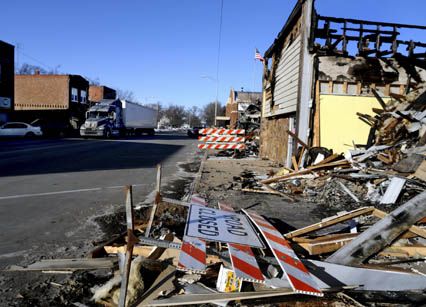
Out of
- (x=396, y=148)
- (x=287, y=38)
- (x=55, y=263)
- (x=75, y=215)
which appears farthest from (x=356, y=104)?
(x=55, y=263)

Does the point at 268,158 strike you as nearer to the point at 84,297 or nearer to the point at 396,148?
the point at 396,148

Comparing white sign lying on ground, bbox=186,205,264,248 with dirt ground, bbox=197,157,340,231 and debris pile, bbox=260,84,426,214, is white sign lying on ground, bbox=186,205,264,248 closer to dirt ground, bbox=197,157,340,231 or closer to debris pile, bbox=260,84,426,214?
dirt ground, bbox=197,157,340,231

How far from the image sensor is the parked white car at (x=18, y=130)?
96.8ft

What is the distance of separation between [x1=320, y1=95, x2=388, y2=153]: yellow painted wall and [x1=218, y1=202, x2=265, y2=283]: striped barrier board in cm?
873

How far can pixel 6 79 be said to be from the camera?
3506cm

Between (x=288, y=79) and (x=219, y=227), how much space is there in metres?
11.2

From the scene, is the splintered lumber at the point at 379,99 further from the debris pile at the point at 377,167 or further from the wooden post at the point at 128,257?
the wooden post at the point at 128,257

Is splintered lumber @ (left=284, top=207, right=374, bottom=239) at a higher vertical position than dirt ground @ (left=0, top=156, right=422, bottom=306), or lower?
higher

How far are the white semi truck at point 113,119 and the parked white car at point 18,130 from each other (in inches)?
164

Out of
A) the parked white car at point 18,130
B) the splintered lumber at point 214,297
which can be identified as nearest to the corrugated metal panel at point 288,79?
the splintered lumber at point 214,297

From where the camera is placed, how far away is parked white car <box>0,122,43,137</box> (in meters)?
29.5

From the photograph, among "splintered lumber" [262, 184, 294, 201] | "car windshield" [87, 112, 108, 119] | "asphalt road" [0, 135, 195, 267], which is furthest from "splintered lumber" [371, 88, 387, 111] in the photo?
"car windshield" [87, 112, 108, 119]

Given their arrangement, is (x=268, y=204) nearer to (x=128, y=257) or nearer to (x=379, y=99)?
(x=128, y=257)

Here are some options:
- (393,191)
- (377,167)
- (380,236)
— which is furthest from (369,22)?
(380,236)
